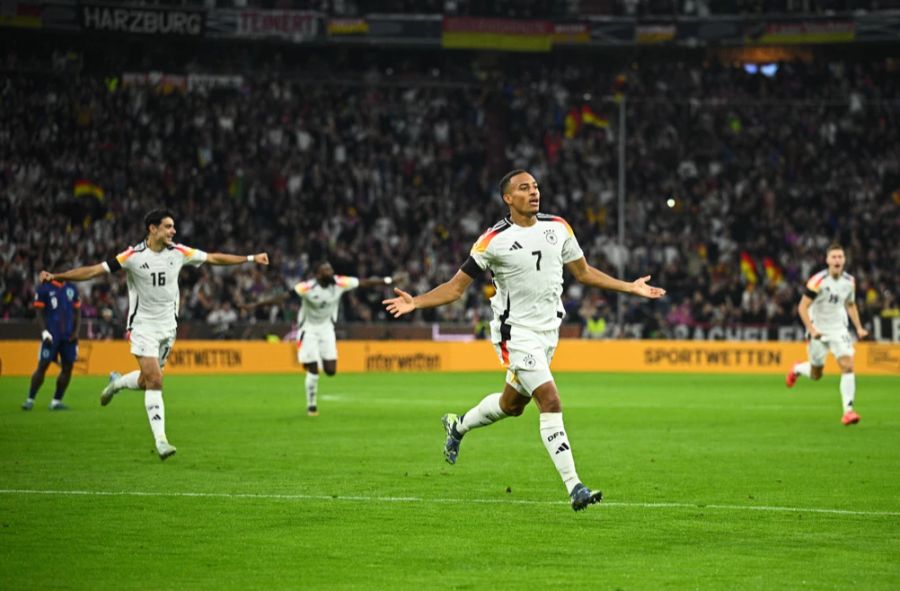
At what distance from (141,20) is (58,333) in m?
26.8

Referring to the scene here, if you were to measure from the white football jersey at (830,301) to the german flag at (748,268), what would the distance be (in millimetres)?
24805

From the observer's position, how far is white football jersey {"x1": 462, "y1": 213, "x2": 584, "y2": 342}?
36.6ft

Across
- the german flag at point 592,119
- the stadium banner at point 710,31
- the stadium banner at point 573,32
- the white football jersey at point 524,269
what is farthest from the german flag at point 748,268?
the white football jersey at point 524,269

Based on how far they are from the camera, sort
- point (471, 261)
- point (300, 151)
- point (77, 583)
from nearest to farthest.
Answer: point (77, 583), point (471, 261), point (300, 151)

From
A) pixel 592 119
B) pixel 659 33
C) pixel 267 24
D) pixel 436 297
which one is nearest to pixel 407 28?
pixel 267 24

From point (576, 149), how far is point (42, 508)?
41.8 m

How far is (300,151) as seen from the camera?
48656 millimetres

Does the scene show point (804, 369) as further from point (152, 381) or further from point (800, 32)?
point (800, 32)

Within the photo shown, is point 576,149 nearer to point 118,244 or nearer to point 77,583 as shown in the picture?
point 118,244

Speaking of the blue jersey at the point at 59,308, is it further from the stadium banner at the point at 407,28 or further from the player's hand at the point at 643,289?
the stadium banner at the point at 407,28

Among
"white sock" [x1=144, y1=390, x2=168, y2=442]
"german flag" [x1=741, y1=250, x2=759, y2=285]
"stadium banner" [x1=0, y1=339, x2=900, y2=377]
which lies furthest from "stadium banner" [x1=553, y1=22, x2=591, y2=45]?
"white sock" [x1=144, y1=390, x2=168, y2=442]

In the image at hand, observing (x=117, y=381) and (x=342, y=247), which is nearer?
(x=117, y=381)

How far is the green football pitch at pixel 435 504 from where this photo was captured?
28.4 feet

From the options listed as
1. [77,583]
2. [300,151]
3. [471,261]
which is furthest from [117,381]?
[300,151]
